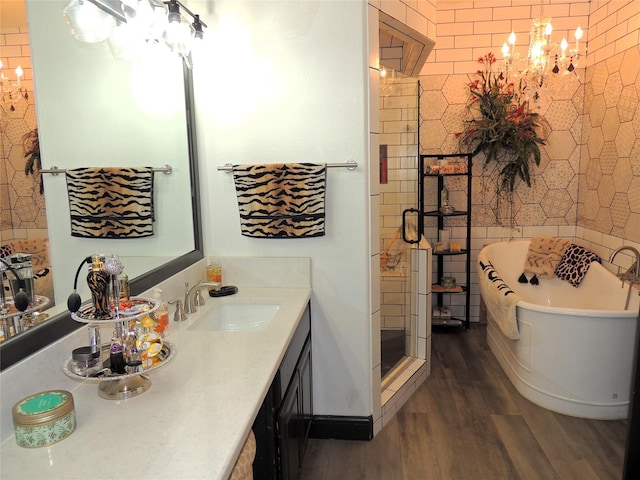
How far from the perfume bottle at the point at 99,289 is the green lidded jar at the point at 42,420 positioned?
241mm

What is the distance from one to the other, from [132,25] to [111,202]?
652 millimetres

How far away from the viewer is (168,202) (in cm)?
224

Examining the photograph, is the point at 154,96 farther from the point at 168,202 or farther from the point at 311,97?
the point at 311,97

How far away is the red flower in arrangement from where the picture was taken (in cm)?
396

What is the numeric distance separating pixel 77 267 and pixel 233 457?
0.85 m

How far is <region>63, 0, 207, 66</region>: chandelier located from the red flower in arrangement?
2.70 meters

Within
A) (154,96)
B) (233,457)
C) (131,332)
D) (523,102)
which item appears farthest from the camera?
(523,102)

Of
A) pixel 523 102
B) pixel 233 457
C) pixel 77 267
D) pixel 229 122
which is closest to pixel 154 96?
pixel 229 122

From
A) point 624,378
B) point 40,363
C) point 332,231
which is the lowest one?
point 624,378

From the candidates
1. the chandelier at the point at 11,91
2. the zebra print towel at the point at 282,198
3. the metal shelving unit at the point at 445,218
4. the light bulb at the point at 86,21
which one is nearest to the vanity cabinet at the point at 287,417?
the zebra print towel at the point at 282,198

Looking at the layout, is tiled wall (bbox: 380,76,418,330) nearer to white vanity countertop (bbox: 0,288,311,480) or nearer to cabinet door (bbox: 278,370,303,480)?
cabinet door (bbox: 278,370,303,480)

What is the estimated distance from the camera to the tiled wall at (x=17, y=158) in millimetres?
1222

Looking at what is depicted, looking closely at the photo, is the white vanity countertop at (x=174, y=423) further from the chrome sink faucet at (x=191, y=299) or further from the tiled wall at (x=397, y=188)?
the tiled wall at (x=397, y=188)

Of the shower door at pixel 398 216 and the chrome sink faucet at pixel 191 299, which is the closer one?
the chrome sink faucet at pixel 191 299
